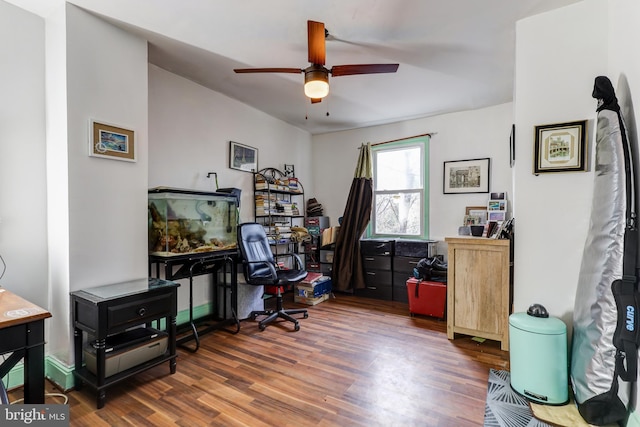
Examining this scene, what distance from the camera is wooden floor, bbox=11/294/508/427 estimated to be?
1.67 meters

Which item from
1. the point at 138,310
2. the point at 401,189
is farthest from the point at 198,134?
the point at 401,189

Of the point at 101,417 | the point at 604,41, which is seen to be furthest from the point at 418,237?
the point at 101,417

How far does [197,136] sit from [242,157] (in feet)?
2.10

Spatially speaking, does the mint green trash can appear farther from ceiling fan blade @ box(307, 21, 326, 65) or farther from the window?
the window

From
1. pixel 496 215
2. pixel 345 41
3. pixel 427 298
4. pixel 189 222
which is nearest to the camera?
pixel 345 41

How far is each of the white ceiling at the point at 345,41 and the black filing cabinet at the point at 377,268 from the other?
186cm

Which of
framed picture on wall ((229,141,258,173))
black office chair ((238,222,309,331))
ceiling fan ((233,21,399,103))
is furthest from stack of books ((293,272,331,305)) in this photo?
ceiling fan ((233,21,399,103))

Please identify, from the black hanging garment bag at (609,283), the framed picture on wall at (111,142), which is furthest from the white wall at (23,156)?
the black hanging garment bag at (609,283)

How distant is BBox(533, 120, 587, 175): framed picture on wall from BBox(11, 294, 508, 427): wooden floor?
4.83ft

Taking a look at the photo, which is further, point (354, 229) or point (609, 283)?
point (354, 229)

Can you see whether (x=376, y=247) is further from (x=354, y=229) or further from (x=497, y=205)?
(x=497, y=205)

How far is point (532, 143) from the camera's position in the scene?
6.89ft

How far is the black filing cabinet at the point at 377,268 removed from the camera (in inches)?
157

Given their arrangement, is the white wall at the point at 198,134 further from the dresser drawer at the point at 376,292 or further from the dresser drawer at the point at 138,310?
the dresser drawer at the point at 376,292
